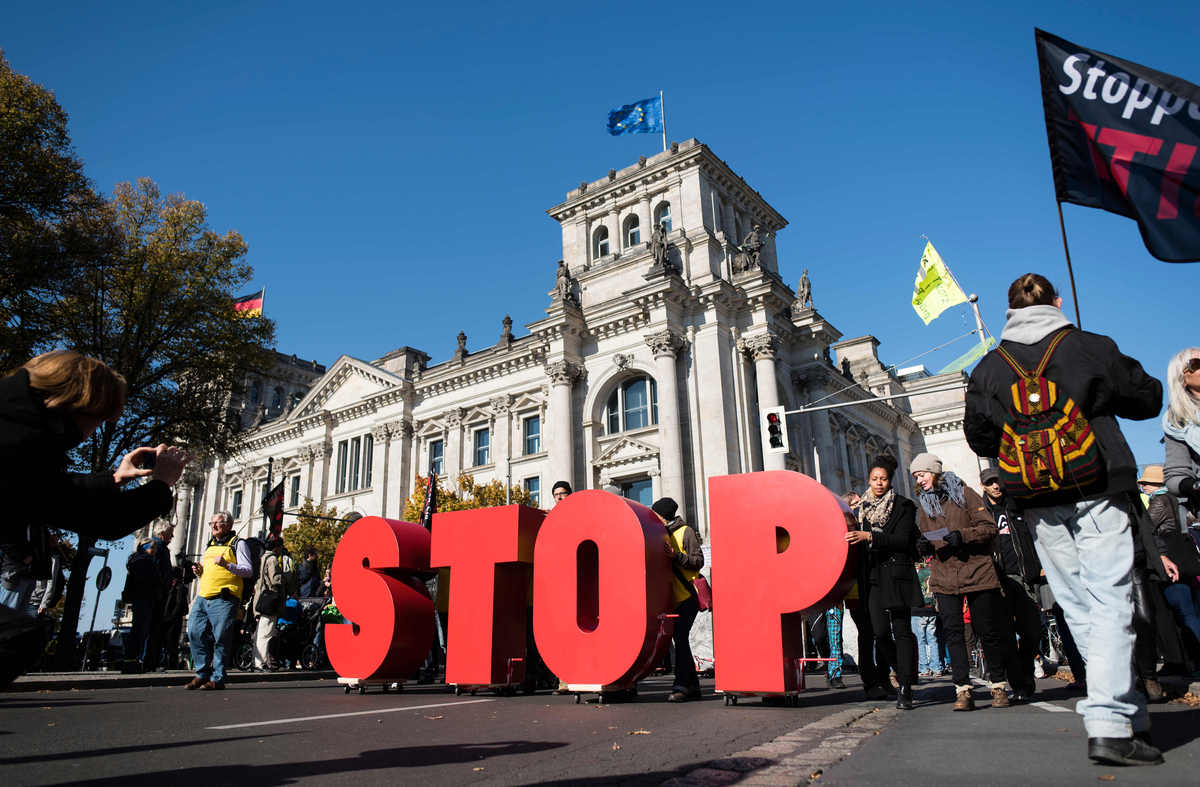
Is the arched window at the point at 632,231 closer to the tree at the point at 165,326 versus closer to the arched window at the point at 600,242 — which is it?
the arched window at the point at 600,242

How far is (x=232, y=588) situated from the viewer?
959 centimetres

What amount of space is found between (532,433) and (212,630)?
27274 mm

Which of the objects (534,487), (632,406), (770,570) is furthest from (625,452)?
(770,570)

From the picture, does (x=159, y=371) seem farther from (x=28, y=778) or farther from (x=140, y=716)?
(x=28, y=778)

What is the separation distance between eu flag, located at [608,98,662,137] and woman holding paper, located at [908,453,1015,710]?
1265 inches

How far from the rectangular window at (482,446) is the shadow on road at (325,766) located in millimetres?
33910

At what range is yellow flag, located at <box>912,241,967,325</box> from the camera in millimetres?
23859

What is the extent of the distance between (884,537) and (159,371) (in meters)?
23.7

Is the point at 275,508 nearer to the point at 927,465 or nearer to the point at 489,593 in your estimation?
the point at 489,593

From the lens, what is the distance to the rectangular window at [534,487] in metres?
34.7

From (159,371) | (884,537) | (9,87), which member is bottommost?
(884,537)

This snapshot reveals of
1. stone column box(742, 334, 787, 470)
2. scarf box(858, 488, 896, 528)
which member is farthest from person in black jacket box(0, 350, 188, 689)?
stone column box(742, 334, 787, 470)

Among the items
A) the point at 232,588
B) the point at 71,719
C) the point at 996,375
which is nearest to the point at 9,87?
the point at 232,588

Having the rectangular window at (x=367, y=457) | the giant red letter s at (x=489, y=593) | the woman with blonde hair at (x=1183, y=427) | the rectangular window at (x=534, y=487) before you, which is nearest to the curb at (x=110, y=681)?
the giant red letter s at (x=489, y=593)
